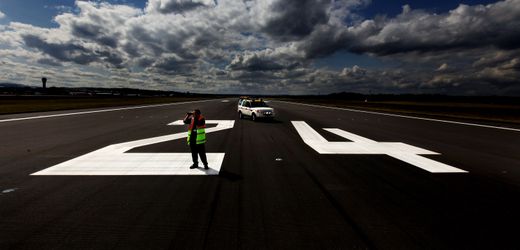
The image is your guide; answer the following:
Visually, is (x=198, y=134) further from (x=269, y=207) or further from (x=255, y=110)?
(x=255, y=110)

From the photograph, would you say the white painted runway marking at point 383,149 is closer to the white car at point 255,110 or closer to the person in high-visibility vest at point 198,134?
the person in high-visibility vest at point 198,134

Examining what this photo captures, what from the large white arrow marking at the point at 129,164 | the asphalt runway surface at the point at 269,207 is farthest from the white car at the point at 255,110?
the asphalt runway surface at the point at 269,207

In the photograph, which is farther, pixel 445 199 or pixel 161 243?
pixel 445 199

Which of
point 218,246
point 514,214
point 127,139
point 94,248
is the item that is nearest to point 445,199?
point 514,214

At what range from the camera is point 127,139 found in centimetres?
1267

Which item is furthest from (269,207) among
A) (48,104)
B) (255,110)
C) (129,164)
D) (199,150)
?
(48,104)

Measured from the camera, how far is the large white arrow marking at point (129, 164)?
734cm

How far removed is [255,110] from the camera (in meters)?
21.7

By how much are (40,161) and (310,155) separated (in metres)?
8.78

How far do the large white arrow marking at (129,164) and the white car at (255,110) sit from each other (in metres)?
11.9

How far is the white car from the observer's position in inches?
840

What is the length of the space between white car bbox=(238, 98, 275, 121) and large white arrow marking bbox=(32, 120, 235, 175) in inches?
468

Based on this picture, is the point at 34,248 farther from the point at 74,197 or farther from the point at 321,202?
the point at 321,202

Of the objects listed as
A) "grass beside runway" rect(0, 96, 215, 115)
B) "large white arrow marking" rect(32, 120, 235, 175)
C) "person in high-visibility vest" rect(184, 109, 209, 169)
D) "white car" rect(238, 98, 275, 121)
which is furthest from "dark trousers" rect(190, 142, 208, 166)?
"grass beside runway" rect(0, 96, 215, 115)
